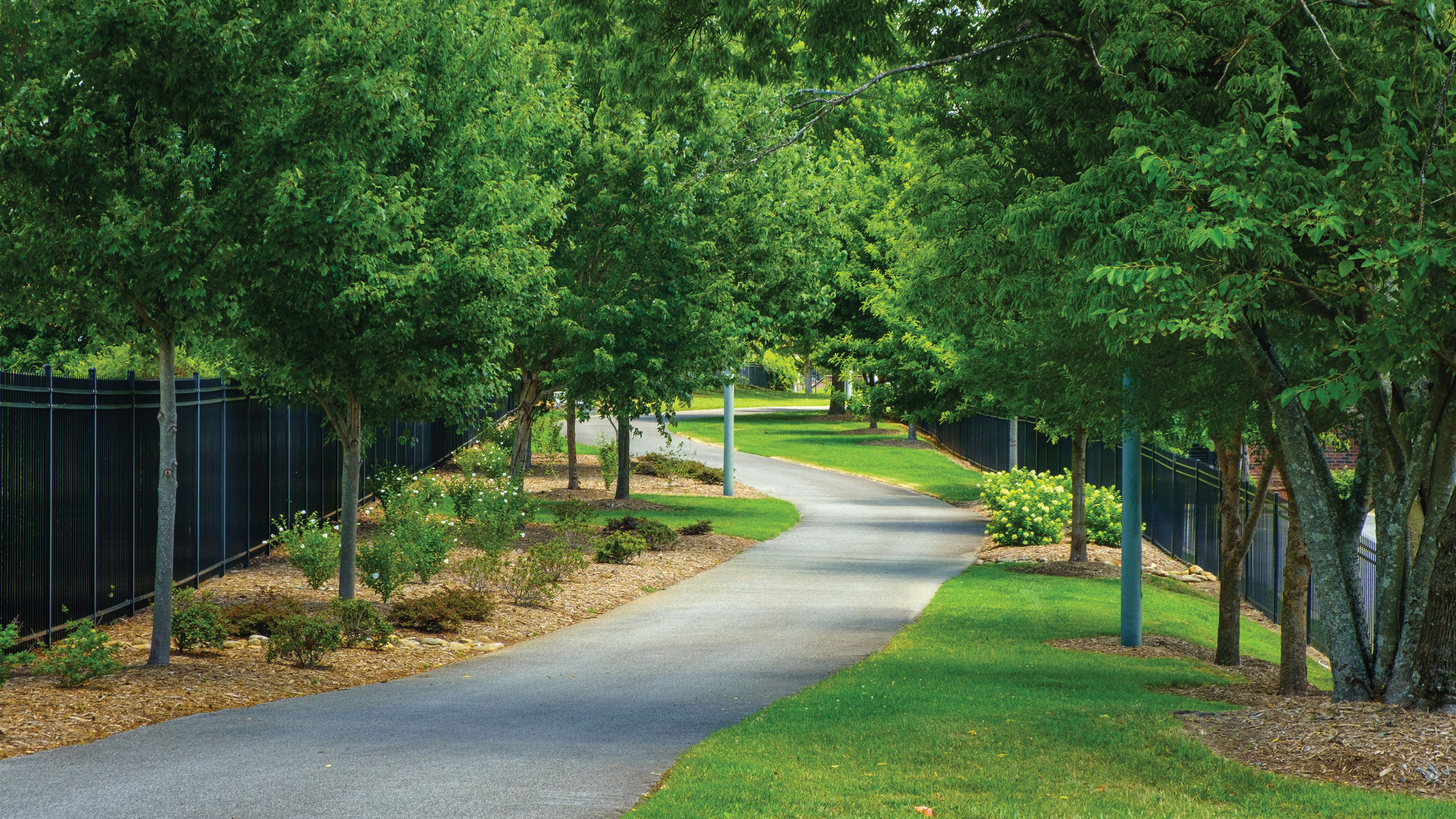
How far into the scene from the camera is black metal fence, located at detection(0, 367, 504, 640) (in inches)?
393

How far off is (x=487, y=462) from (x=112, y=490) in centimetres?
1521

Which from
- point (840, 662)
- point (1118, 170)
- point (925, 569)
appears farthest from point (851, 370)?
point (1118, 170)

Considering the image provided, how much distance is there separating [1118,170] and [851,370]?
3997 centimetres

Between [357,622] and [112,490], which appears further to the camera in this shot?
[112,490]

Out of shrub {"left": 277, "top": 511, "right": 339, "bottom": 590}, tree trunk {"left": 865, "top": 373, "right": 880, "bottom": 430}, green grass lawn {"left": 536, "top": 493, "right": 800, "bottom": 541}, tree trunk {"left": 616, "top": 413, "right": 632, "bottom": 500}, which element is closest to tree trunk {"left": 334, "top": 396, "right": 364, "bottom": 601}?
shrub {"left": 277, "top": 511, "right": 339, "bottom": 590}

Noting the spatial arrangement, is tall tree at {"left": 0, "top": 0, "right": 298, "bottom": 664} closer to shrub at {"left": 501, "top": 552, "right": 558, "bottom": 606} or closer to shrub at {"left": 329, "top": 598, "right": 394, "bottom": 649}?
shrub at {"left": 329, "top": 598, "right": 394, "bottom": 649}

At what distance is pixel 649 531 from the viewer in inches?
805

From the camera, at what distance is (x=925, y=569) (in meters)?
19.5

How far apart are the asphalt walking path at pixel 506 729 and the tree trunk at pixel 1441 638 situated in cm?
449

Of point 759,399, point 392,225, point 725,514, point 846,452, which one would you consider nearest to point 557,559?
point 392,225

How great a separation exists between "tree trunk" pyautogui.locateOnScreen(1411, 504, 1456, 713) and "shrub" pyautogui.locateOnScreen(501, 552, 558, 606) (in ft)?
30.2

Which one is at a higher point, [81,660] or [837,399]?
[837,399]

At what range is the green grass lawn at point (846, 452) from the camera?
36.8 m

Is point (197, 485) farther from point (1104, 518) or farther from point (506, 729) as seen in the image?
point (1104, 518)
